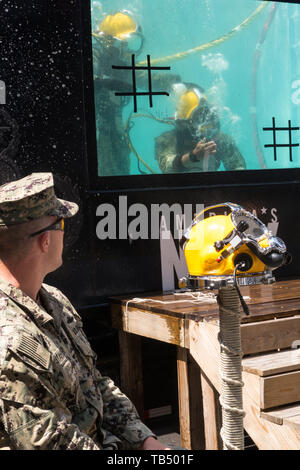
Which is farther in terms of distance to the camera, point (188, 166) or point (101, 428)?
point (188, 166)

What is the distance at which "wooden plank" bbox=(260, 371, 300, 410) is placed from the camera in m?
3.57

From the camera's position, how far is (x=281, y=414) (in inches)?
139

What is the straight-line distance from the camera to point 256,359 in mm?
3883

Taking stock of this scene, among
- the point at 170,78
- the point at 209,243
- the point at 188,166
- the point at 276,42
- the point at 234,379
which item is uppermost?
the point at 276,42

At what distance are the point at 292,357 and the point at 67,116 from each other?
104 inches

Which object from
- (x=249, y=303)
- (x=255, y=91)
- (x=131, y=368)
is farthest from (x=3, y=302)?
(x=255, y=91)

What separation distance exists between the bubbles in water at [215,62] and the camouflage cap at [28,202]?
3.62m

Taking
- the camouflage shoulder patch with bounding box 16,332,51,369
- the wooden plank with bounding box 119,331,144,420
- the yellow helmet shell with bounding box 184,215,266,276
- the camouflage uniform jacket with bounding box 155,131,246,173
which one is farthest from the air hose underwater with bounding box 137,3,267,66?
the camouflage shoulder patch with bounding box 16,332,51,369

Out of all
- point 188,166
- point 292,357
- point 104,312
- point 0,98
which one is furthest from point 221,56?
point 292,357

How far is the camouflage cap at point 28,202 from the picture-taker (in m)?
2.39

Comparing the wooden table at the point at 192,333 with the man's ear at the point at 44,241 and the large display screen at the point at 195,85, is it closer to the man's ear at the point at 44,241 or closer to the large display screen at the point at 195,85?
the large display screen at the point at 195,85

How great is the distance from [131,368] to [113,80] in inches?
96.7

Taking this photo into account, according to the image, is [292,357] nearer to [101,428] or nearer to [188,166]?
[101,428]

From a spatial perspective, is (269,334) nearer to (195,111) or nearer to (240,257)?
(240,257)
